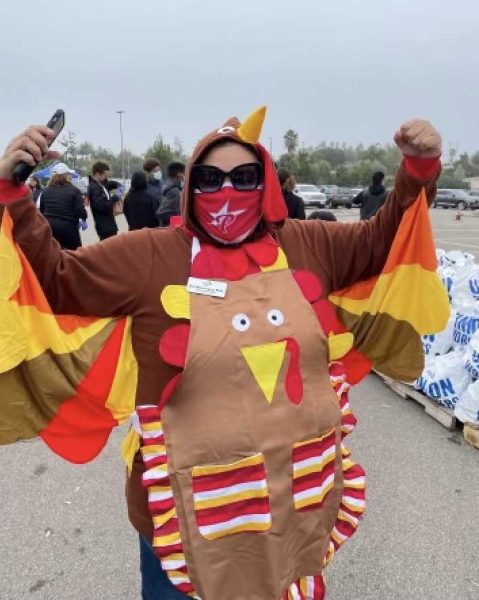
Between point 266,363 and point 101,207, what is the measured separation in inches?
257

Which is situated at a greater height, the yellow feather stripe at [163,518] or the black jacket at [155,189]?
the yellow feather stripe at [163,518]

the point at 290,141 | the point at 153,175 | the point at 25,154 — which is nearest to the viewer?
the point at 25,154

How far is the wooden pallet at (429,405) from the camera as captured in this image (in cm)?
365

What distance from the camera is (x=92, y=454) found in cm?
156

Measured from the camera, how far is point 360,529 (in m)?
2.65

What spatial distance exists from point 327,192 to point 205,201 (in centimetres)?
3406

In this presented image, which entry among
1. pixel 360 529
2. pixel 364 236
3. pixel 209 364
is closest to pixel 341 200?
pixel 360 529

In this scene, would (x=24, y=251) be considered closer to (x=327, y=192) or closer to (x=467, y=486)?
(x=467, y=486)

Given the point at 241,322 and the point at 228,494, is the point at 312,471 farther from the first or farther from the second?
the point at 241,322

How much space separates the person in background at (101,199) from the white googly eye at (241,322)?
21.0 feet

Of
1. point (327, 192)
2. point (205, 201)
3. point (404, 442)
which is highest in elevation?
point (205, 201)

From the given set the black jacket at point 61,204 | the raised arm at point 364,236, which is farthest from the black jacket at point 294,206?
the raised arm at point 364,236

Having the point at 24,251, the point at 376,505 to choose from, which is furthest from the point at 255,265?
the point at 376,505

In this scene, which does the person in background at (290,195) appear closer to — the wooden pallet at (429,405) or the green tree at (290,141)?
the wooden pallet at (429,405)
